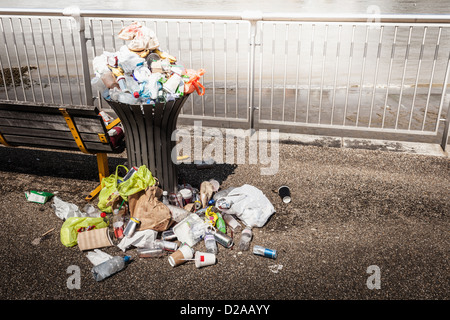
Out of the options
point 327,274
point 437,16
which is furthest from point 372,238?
point 437,16

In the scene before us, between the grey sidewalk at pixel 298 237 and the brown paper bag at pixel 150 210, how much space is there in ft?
→ 1.13

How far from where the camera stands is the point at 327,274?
3279 mm

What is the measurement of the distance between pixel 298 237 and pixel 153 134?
164 cm

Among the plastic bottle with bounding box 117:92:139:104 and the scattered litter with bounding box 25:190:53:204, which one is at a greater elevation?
the plastic bottle with bounding box 117:92:139:104

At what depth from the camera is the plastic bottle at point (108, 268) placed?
3.23 m

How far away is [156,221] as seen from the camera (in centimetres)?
374


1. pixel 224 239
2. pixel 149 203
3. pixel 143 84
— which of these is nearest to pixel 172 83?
pixel 143 84

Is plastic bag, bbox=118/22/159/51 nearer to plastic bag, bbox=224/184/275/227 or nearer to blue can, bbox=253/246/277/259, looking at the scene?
plastic bag, bbox=224/184/275/227

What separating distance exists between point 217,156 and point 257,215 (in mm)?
1720

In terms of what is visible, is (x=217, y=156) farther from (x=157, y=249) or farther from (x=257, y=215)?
(x=157, y=249)

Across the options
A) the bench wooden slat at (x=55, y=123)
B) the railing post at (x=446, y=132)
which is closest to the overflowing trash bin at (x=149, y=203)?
the bench wooden slat at (x=55, y=123)

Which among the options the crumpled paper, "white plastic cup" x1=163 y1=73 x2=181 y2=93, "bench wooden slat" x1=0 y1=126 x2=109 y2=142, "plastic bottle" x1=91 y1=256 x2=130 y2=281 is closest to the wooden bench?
"bench wooden slat" x1=0 y1=126 x2=109 y2=142

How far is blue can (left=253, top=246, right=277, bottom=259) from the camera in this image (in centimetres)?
346
